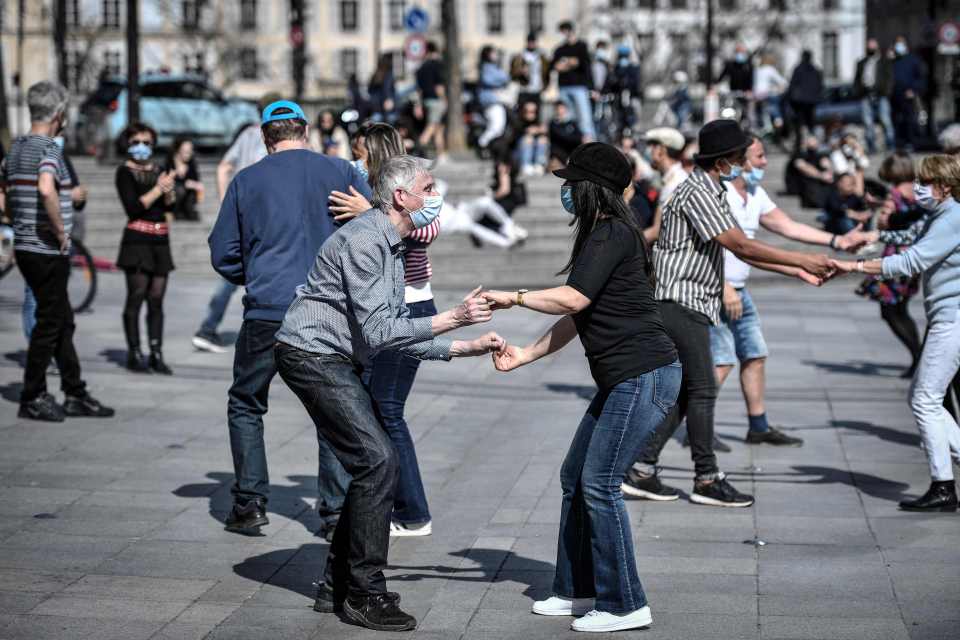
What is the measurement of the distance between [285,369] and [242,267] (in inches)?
57.5

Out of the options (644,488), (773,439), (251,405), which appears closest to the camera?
(251,405)

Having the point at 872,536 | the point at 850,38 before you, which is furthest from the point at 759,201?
the point at 850,38

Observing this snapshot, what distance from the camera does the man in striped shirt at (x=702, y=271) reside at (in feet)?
24.1

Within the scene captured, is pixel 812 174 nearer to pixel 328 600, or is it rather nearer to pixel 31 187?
pixel 31 187

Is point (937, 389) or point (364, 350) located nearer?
point (364, 350)

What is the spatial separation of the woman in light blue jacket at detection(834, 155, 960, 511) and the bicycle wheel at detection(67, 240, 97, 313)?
8.71 meters

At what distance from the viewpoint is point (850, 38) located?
82938 mm

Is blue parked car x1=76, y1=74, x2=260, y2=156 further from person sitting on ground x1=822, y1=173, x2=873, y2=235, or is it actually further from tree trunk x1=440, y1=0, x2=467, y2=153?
person sitting on ground x1=822, y1=173, x2=873, y2=235

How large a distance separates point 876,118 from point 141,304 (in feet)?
60.5

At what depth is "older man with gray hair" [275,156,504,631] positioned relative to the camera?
210 inches

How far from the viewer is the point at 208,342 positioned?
1238 centimetres

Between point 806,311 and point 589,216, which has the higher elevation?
point 589,216

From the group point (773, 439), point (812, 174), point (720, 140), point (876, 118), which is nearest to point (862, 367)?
point (773, 439)

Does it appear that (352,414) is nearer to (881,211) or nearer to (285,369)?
(285,369)
